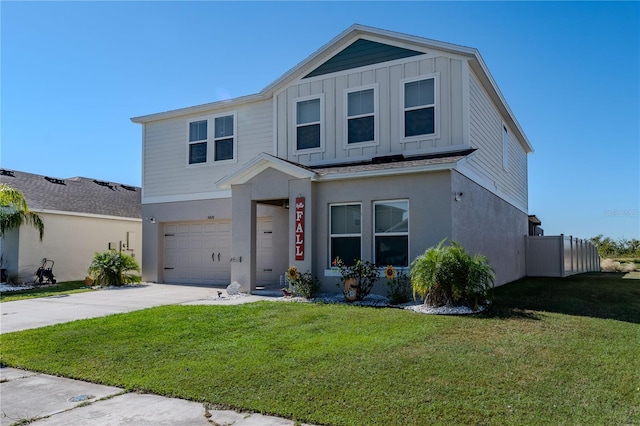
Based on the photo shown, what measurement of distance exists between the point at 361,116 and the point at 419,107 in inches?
67.2

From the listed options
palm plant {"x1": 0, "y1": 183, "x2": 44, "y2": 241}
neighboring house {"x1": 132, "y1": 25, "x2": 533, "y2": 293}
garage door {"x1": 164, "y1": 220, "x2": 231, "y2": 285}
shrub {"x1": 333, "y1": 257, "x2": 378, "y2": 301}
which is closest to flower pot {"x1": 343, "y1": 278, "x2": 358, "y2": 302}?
shrub {"x1": 333, "y1": 257, "x2": 378, "y2": 301}

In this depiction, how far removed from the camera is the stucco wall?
11445 millimetres

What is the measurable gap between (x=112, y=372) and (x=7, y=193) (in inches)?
521

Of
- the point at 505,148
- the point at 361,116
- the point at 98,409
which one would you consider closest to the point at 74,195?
the point at 361,116

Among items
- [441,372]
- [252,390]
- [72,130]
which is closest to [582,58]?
[441,372]

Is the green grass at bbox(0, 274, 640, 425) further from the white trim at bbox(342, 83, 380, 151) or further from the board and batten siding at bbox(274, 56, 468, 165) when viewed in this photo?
the white trim at bbox(342, 83, 380, 151)

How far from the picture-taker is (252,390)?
477 cm

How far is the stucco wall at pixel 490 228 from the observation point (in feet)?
37.6

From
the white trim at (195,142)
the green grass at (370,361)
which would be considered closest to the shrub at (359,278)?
the green grass at (370,361)

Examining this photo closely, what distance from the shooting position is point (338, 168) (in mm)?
12414

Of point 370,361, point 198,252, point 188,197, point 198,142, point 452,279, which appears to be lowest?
point 370,361

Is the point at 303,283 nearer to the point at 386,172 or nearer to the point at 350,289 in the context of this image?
the point at 350,289

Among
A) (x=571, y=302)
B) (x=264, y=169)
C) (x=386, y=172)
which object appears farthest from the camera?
(x=264, y=169)

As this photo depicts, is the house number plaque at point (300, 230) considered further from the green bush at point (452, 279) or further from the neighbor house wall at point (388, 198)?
the green bush at point (452, 279)
